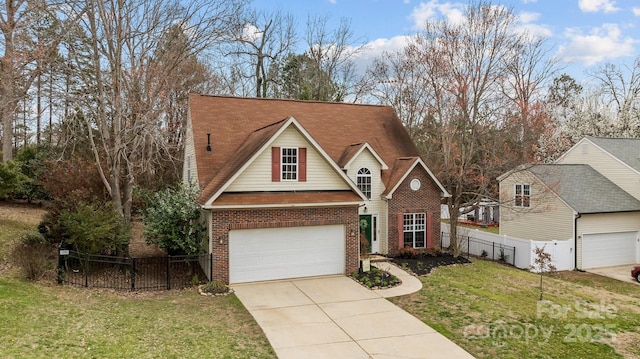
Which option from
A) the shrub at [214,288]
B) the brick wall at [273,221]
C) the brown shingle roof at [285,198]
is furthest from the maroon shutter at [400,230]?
the shrub at [214,288]

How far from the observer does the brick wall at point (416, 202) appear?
2078cm

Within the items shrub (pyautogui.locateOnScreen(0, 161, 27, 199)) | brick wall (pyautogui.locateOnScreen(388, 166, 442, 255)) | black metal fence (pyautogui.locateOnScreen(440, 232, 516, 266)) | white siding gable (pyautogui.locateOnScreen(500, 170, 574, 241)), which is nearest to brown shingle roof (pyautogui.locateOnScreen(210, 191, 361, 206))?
brick wall (pyautogui.locateOnScreen(388, 166, 442, 255))

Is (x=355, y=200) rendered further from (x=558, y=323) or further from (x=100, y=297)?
(x=100, y=297)

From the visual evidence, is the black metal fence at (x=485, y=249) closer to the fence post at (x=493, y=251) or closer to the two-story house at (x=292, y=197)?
the fence post at (x=493, y=251)

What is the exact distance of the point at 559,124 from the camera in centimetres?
4331

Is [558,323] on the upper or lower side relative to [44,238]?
lower

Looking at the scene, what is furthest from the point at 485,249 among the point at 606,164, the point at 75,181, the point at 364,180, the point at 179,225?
the point at 75,181

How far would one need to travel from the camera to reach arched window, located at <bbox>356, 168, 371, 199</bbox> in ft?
68.3

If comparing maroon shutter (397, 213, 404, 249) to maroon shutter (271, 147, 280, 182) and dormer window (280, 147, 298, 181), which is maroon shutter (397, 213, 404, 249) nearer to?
dormer window (280, 147, 298, 181)

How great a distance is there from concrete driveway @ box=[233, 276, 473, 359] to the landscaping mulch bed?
3.85 meters

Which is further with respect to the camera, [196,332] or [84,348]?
[196,332]

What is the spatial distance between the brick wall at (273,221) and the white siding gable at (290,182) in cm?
83

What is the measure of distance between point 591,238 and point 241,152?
18.4 meters

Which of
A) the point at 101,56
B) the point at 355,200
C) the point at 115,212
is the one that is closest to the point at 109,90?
the point at 101,56
